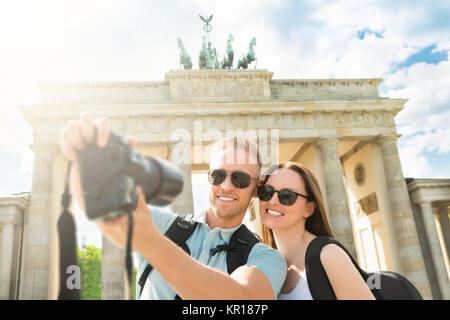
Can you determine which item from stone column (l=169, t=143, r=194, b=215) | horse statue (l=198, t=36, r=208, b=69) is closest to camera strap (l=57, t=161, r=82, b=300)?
stone column (l=169, t=143, r=194, b=215)

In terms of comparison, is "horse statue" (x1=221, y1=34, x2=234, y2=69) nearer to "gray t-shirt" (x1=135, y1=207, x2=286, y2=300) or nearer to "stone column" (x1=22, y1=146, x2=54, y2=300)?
"stone column" (x1=22, y1=146, x2=54, y2=300)

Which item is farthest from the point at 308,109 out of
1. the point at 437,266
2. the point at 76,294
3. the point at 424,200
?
the point at 76,294

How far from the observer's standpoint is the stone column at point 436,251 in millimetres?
21734

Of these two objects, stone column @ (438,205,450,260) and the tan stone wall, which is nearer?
the tan stone wall

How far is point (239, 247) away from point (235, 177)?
432 mm

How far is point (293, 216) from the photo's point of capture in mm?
2910

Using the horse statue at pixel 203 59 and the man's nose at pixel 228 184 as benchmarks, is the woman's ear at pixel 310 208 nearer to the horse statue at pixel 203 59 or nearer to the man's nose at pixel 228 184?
the man's nose at pixel 228 184

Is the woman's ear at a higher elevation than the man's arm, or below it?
→ higher

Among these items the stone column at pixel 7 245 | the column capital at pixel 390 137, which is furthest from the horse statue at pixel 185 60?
the stone column at pixel 7 245

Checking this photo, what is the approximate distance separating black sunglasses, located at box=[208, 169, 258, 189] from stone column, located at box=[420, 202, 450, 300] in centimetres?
2470

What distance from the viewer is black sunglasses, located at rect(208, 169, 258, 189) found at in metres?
2.16

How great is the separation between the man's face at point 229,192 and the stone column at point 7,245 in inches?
899
